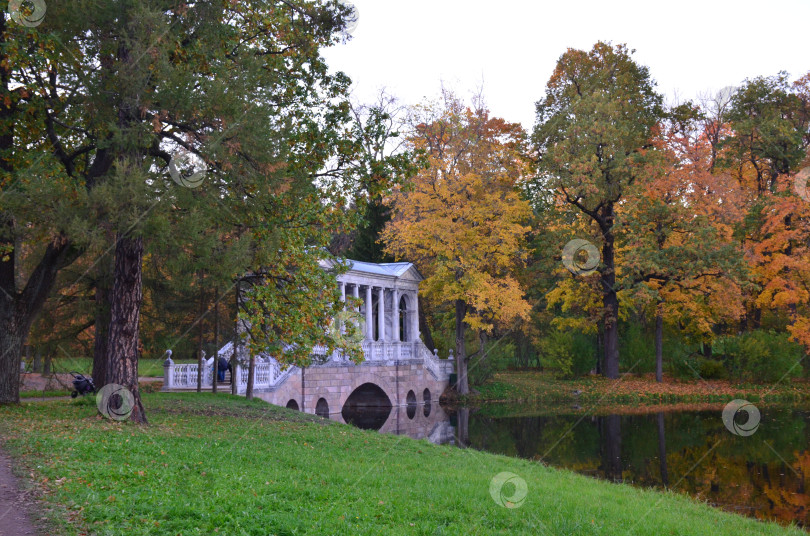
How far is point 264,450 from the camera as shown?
1066cm

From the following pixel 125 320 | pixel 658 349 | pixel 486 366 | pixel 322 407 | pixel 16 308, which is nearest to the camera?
pixel 125 320

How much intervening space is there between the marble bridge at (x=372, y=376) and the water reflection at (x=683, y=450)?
3197mm

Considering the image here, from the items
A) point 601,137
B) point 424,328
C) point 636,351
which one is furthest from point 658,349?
point 424,328

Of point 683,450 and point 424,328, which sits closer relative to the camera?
point 683,450

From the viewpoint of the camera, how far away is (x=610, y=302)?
3250cm

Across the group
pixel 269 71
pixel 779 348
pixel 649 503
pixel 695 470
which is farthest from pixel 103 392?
pixel 779 348

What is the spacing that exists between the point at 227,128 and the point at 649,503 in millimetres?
8594

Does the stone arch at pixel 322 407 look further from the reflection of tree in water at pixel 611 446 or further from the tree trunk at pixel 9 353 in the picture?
Answer: the tree trunk at pixel 9 353

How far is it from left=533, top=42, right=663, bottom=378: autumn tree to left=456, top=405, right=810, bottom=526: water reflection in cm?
909

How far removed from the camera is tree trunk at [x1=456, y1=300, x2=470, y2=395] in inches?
1261

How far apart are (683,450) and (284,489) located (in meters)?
14.0

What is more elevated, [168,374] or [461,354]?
[461,354]

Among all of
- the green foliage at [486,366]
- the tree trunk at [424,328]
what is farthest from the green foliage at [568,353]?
the tree trunk at [424,328]

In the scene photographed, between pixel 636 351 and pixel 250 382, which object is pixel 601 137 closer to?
pixel 636 351
